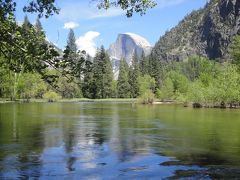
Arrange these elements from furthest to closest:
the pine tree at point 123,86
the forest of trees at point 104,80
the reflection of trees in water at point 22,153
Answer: the pine tree at point 123,86
the reflection of trees in water at point 22,153
the forest of trees at point 104,80

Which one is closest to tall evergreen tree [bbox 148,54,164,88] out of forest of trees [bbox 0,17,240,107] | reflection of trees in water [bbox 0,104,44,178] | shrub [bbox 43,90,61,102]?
forest of trees [bbox 0,17,240,107]

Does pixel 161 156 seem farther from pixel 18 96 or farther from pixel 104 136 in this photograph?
pixel 18 96

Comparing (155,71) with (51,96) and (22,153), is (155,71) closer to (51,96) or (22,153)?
(51,96)

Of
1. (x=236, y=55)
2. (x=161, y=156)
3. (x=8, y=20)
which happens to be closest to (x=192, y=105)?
(x=236, y=55)

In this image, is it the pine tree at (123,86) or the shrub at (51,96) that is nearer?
the shrub at (51,96)

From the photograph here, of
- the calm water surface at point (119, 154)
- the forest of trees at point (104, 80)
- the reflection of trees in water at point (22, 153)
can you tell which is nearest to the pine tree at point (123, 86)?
the forest of trees at point (104, 80)

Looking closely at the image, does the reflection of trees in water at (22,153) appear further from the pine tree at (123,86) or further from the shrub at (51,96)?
the pine tree at (123,86)

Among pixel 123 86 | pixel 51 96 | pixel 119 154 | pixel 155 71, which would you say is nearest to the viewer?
pixel 119 154

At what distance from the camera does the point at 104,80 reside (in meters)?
185

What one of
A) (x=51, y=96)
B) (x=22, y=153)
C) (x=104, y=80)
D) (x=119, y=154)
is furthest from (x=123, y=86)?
(x=22, y=153)

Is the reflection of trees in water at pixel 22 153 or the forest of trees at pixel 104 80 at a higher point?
the forest of trees at pixel 104 80

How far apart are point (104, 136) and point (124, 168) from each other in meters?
15.1

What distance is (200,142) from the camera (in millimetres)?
31484

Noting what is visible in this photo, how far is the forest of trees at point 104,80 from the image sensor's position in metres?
12.0
